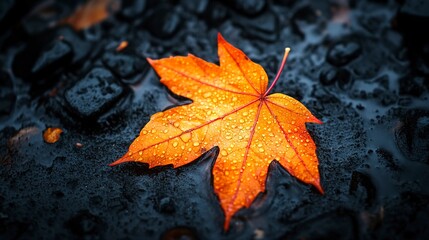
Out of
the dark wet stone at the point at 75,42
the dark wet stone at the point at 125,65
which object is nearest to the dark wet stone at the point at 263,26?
the dark wet stone at the point at 125,65

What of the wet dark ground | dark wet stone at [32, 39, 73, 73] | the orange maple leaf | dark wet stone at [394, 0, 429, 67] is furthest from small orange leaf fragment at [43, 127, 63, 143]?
dark wet stone at [394, 0, 429, 67]

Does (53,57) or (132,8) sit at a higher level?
(132,8)

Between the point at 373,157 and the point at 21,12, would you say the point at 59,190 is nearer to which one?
the point at 21,12

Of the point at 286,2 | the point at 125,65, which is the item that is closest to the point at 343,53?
the point at 286,2

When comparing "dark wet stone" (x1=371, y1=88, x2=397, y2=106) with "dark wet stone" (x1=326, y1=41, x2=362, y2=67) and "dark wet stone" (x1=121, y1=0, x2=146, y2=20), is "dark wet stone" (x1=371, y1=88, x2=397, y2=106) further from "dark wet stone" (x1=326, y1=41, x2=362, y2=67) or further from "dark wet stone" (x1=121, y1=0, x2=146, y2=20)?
"dark wet stone" (x1=121, y1=0, x2=146, y2=20)

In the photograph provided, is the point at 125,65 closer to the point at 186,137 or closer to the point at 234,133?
the point at 186,137

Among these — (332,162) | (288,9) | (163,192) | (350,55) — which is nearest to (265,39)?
(288,9)
